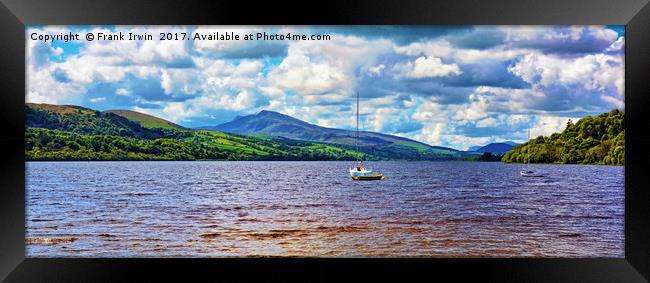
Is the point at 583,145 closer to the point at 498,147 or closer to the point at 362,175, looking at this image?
the point at 498,147

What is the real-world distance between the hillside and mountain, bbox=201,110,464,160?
1383mm

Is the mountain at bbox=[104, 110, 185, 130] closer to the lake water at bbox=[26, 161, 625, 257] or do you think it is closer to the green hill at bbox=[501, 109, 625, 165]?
the lake water at bbox=[26, 161, 625, 257]

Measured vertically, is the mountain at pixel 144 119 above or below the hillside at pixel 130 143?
above

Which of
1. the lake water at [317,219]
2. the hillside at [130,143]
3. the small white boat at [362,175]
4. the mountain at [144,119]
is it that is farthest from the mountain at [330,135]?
the lake water at [317,219]

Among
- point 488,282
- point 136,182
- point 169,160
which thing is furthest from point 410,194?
point 169,160

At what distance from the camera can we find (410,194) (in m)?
39.8

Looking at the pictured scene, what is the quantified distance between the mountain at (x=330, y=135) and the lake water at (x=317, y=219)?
35423 mm

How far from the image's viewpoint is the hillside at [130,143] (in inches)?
2884

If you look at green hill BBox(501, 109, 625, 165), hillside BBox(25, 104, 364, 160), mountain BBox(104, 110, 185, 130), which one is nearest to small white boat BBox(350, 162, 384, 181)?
hillside BBox(25, 104, 364, 160)

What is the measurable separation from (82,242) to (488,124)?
5224cm

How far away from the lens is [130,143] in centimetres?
7938

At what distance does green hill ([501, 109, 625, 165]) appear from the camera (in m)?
66.9

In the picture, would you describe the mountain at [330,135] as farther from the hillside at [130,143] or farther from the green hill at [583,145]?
the green hill at [583,145]
